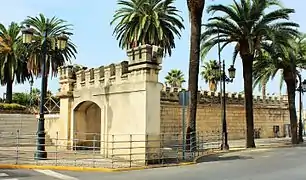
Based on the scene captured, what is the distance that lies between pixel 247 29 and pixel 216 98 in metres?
12.0

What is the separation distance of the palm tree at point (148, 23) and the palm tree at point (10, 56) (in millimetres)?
12569

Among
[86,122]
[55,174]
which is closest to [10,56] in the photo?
A: [86,122]

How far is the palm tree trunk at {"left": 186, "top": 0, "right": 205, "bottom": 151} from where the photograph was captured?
2272 cm

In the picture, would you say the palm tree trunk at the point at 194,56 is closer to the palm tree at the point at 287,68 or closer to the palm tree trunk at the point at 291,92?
the palm tree at the point at 287,68

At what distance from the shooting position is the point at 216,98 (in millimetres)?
38594

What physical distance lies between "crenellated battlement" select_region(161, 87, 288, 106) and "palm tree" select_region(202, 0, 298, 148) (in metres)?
6.43

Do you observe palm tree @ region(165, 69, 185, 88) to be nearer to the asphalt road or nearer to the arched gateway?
the arched gateway

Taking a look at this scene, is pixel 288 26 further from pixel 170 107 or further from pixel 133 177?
pixel 133 177

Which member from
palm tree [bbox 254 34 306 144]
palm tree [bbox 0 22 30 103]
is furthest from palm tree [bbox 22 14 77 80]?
palm tree [bbox 254 34 306 144]

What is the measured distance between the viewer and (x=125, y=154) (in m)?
17.8

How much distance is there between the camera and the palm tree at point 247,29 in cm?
2753

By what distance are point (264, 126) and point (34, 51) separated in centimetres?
2411

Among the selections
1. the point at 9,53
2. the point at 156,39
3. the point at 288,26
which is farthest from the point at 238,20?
the point at 9,53

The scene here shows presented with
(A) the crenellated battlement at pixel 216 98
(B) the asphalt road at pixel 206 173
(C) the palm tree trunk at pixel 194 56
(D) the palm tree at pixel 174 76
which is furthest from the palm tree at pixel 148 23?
(D) the palm tree at pixel 174 76
